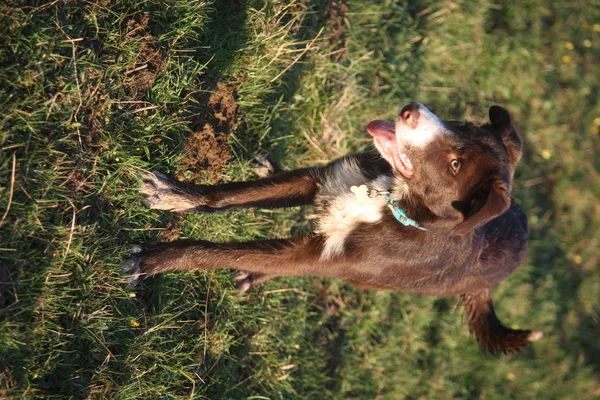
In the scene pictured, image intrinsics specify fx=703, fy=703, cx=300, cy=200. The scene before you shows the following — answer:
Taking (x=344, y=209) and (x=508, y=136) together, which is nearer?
(x=344, y=209)

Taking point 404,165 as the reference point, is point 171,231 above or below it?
below

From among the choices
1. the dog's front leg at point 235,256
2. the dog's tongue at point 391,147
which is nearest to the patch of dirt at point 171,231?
the dog's front leg at point 235,256

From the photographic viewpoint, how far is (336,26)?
6.13 m

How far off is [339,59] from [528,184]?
326cm

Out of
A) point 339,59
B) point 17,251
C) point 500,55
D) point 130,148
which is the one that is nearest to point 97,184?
point 130,148

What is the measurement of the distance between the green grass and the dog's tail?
1.01m

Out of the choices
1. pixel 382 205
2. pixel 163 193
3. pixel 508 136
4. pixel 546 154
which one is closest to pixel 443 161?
pixel 382 205

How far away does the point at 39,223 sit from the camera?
12.4 ft

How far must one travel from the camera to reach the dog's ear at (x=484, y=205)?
4.02 metres

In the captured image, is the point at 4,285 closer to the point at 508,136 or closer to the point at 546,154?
the point at 508,136

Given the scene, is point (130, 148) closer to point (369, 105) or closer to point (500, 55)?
point (369, 105)

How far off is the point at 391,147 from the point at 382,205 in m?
0.38

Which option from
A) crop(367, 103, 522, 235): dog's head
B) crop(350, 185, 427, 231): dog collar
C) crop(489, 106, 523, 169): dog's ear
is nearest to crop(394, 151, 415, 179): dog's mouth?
crop(367, 103, 522, 235): dog's head

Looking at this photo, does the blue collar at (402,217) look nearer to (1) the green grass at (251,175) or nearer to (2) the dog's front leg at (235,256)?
(2) the dog's front leg at (235,256)
